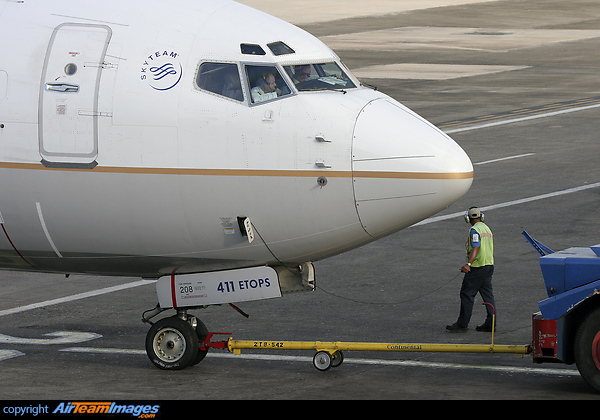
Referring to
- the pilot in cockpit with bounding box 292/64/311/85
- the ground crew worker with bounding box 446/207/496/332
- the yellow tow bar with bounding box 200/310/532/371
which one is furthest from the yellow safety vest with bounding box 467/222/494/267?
the pilot in cockpit with bounding box 292/64/311/85

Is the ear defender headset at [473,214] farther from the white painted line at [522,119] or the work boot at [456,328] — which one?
the white painted line at [522,119]

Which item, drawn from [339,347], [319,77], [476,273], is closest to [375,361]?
[339,347]

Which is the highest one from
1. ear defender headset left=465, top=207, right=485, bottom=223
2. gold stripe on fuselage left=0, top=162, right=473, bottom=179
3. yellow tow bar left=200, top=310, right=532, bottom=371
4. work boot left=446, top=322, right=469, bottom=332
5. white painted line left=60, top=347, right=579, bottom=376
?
ear defender headset left=465, top=207, right=485, bottom=223

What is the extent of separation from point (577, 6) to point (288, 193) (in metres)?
81.9

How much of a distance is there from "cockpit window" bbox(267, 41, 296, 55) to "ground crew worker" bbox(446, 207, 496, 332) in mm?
5230

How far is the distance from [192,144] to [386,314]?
21.2 ft

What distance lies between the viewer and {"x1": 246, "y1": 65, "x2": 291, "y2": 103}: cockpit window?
1476cm

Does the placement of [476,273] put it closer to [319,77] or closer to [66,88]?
[319,77]

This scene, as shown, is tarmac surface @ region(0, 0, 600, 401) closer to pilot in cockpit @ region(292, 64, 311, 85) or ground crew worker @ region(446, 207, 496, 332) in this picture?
ground crew worker @ region(446, 207, 496, 332)

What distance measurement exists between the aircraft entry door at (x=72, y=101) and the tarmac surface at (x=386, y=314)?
334cm

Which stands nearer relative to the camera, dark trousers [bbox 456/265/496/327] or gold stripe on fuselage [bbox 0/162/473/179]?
gold stripe on fuselage [bbox 0/162/473/179]

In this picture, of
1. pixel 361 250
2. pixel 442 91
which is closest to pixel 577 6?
pixel 442 91

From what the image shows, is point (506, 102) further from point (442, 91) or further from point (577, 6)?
point (577, 6)

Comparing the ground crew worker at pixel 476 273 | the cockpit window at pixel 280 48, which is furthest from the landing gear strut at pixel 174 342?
the ground crew worker at pixel 476 273
